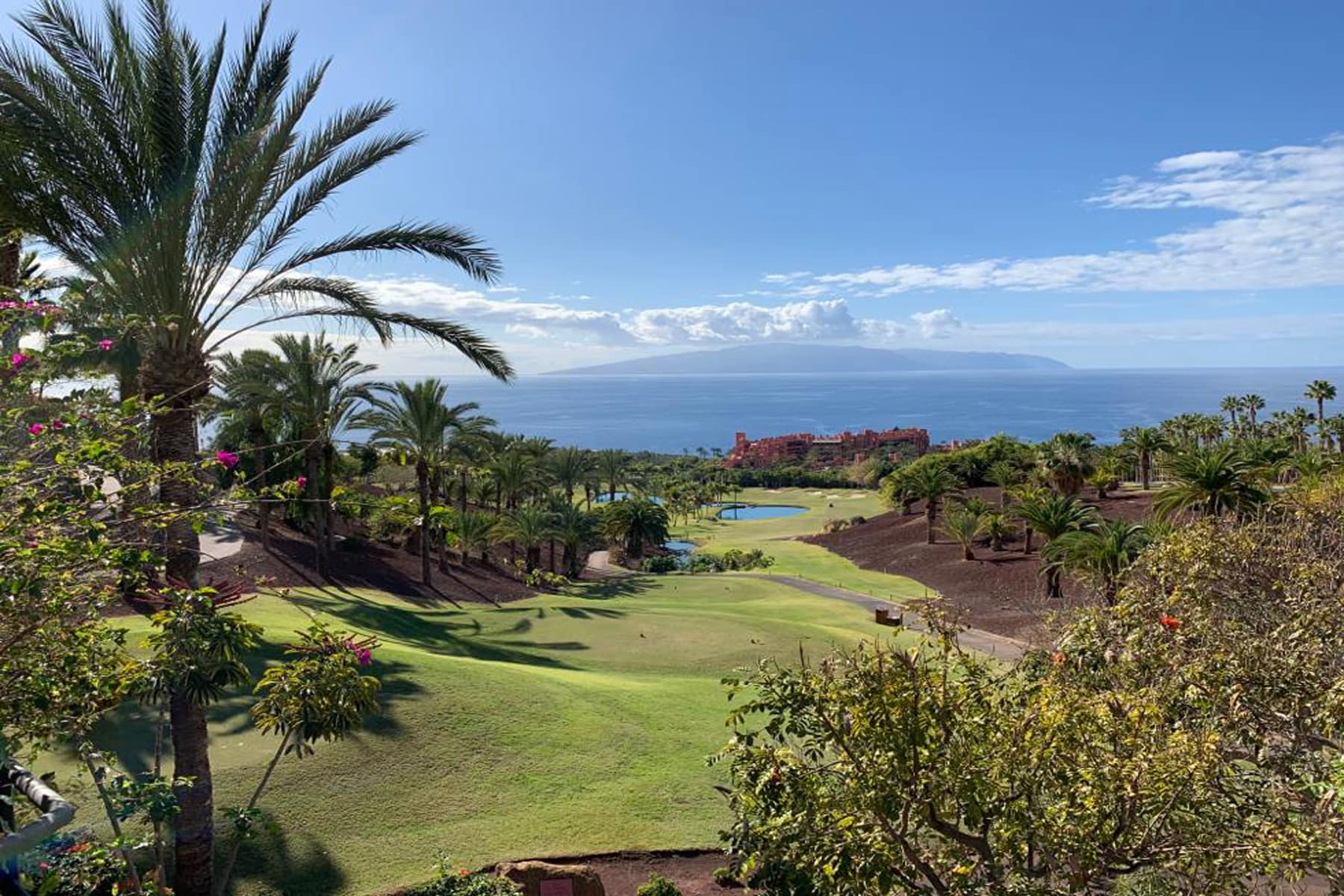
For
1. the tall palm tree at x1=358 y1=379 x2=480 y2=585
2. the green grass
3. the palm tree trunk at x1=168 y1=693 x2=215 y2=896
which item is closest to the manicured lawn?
the palm tree trunk at x1=168 y1=693 x2=215 y2=896

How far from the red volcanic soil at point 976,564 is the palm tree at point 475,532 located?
20.8 metres

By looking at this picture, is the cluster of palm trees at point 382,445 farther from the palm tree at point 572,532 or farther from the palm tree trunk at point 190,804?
the palm tree trunk at point 190,804

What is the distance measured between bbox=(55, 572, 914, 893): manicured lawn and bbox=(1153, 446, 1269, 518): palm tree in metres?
15.6

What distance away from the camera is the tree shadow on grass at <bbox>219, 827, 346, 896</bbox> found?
27.8ft

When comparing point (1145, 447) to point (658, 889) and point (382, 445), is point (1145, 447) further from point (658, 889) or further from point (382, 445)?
point (658, 889)

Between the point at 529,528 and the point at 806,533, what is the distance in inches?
1263

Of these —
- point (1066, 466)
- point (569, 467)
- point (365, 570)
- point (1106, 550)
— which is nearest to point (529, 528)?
point (365, 570)

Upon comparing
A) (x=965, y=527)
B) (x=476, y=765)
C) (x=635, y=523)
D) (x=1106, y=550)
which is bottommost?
(x=635, y=523)

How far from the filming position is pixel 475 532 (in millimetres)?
34906

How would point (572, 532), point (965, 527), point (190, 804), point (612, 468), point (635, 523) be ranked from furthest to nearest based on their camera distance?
point (612, 468) → point (635, 523) → point (572, 532) → point (965, 527) → point (190, 804)

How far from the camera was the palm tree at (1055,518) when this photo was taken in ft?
101

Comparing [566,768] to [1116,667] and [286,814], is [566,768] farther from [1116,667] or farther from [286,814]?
[1116,667]

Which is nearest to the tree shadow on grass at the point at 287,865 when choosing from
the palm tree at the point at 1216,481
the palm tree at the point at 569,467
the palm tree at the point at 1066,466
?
the palm tree at the point at 1216,481

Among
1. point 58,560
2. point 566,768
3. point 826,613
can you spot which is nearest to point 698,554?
point 826,613
